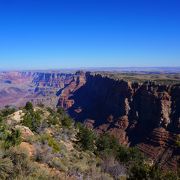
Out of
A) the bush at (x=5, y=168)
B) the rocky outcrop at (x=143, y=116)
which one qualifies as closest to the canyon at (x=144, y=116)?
the rocky outcrop at (x=143, y=116)

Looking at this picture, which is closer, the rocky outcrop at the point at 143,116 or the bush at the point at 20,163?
the bush at the point at 20,163

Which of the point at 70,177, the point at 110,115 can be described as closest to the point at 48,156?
the point at 70,177

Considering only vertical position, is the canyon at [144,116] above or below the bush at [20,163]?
below

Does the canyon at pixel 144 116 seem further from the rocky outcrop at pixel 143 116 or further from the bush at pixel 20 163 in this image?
the bush at pixel 20 163

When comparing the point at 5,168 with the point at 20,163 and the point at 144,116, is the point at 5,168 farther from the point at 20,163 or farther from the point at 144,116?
the point at 144,116

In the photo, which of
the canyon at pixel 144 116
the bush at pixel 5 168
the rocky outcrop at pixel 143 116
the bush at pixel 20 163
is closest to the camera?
the bush at pixel 5 168

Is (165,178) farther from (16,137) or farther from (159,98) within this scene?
(159,98)

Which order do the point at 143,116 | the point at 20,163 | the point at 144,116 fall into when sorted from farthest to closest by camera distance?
1. the point at 143,116
2. the point at 144,116
3. the point at 20,163

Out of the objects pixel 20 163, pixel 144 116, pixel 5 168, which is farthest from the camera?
pixel 144 116

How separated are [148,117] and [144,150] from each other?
21.6 meters

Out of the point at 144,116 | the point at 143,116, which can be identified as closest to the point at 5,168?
the point at 144,116

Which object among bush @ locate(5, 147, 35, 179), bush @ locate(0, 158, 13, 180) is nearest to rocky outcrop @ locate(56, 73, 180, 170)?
bush @ locate(5, 147, 35, 179)

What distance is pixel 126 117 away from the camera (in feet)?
313

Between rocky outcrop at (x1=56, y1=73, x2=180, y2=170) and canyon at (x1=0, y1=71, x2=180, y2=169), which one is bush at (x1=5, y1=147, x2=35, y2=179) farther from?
rocky outcrop at (x1=56, y1=73, x2=180, y2=170)
